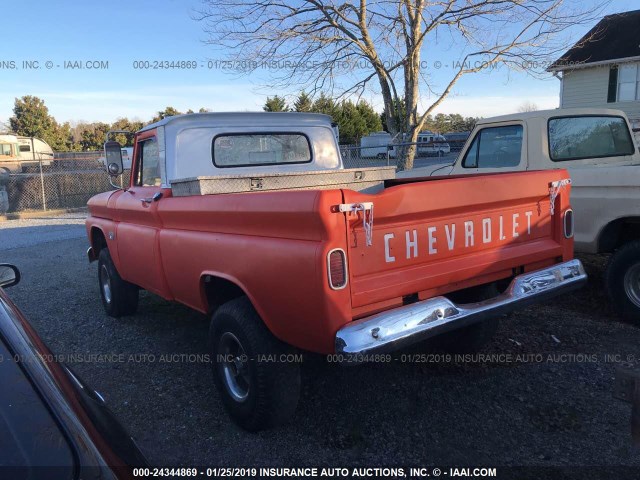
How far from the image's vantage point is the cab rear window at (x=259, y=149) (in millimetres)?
4711

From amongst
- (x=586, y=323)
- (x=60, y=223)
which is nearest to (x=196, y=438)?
(x=586, y=323)

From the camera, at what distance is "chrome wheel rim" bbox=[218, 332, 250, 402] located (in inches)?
127

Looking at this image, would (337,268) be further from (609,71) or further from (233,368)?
(609,71)

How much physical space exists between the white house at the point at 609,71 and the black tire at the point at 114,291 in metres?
19.6

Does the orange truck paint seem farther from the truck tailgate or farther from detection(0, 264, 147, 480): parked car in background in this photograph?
detection(0, 264, 147, 480): parked car in background

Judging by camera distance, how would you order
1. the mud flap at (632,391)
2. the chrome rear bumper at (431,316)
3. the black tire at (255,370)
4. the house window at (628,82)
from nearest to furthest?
the mud flap at (632,391) < the chrome rear bumper at (431,316) < the black tire at (255,370) < the house window at (628,82)

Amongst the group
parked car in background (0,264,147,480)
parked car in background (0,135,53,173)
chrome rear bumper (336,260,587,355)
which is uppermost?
parked car in background (0,135,53,173)

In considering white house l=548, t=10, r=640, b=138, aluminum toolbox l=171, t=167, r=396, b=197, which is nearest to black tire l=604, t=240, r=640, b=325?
aluminum toolbox l=171, t=167, r=396, b=197

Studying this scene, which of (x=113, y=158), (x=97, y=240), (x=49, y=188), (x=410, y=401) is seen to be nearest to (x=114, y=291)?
(x=97, y=240)

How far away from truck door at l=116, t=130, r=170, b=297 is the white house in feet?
63.7

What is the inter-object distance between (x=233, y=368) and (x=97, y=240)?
11.4ft

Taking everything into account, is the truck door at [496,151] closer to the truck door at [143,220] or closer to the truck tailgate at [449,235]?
the truck tailgate at [449,235]

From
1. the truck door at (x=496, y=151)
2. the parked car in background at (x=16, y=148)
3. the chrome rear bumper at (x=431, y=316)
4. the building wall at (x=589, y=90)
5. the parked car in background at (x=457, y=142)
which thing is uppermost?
the building wall at (x=589, y=90)

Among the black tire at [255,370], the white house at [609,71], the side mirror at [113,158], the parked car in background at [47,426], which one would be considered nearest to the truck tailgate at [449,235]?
the black tire at [255,370]
